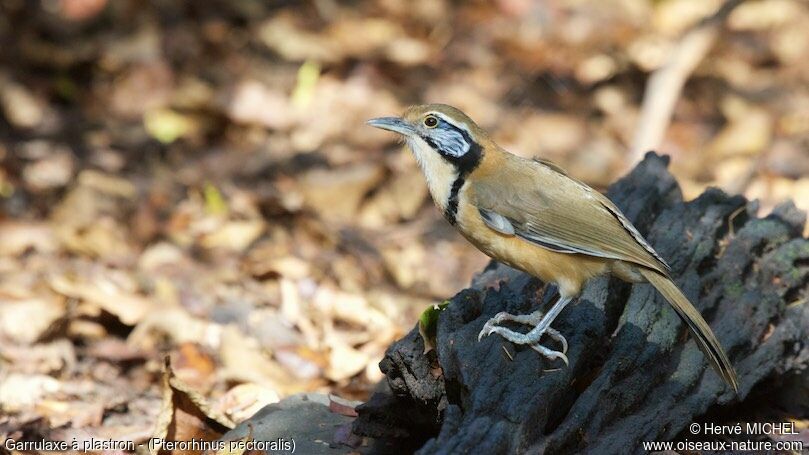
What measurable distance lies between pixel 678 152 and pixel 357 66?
3.10 metres

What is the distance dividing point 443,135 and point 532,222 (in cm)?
59

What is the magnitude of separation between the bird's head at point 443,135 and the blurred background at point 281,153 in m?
1.38

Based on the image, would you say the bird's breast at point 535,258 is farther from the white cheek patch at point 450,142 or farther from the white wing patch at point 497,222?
the white cheek patch at point 450,142

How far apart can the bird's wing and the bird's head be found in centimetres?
14

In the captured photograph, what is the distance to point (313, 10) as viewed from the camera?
32.2ft

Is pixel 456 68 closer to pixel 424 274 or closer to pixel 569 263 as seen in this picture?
pixel 424 274

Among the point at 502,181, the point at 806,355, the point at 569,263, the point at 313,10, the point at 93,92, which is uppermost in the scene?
the point at 313,10

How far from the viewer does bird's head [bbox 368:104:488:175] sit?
4289 mm

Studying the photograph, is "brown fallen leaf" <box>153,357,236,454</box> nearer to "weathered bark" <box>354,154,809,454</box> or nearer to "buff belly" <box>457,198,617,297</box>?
"weathered bark" <box>354,154,809,454</box>

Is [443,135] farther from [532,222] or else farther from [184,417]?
[184,417]

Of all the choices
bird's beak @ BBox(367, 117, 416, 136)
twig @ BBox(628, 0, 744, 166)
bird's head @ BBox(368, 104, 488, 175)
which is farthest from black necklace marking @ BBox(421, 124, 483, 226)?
twig @ BBox(628, 0, 744, 166)

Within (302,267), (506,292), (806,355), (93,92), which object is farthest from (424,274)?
(93,92)

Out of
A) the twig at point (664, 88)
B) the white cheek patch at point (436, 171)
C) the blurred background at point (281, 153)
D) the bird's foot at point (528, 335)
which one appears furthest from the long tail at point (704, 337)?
the twig at point (664, 88)

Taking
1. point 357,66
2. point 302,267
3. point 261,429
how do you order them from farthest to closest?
point 357,66 → point 302,267 → point 261,429
